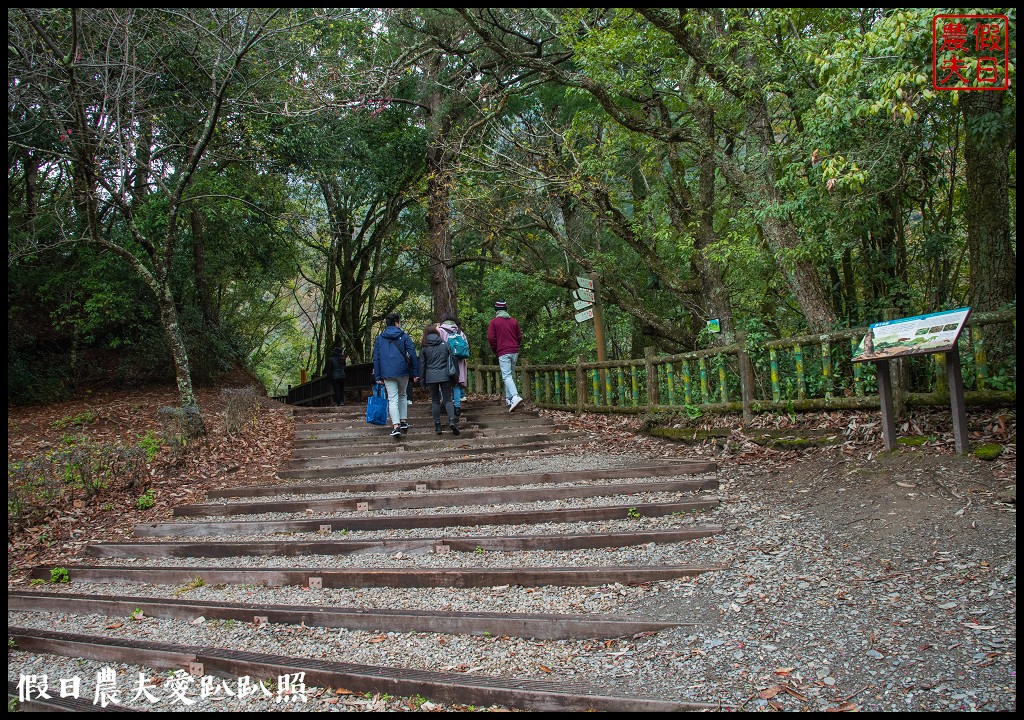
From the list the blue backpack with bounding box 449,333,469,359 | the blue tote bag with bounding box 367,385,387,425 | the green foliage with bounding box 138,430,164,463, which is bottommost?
the green foliage with bounding box 138,430,164,463

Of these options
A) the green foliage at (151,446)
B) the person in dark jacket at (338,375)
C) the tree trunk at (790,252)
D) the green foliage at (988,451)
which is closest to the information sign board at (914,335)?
the green foliage at (988,451)

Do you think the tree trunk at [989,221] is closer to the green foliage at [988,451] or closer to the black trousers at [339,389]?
the green foliage at [988,451]

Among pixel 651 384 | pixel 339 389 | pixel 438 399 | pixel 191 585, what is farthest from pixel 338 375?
pixel 191 585

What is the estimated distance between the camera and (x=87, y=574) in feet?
20.1

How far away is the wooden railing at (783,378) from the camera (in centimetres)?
584

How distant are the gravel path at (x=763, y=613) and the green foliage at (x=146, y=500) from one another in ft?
5.97

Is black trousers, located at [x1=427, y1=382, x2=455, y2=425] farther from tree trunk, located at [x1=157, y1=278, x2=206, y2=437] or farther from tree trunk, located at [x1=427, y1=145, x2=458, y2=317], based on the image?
tree trunk, located at [x1=427, y1=145, x2=458, y2=317]

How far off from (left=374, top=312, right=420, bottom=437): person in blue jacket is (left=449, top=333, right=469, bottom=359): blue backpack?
61 centimetres

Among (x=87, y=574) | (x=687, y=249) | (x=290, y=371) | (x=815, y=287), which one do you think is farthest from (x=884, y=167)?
(x=290, y=371)

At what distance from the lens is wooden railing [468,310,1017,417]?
5.84 metres

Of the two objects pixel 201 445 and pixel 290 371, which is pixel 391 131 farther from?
pixel 290 371

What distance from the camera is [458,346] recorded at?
32.9 feet

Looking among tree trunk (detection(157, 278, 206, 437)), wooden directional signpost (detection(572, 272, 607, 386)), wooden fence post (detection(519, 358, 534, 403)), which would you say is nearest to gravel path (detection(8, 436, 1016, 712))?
tree trunk (detection(157, 278, 206, 437))

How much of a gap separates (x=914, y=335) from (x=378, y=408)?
25.4ft
